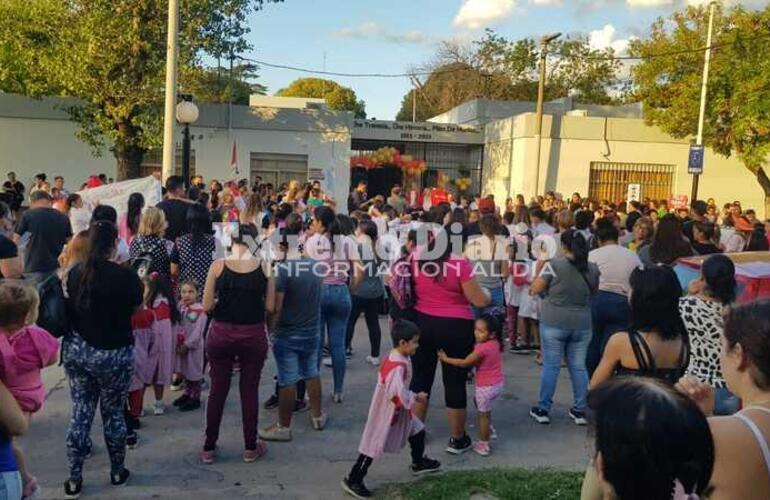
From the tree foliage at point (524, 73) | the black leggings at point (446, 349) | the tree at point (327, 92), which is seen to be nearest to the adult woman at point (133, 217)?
the black leggings at point (446, 349)

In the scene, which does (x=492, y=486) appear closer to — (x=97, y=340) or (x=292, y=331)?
(x=292, y=331)

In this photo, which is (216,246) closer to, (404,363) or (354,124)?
(404,363)

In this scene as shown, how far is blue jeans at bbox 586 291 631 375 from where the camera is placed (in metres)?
5.85

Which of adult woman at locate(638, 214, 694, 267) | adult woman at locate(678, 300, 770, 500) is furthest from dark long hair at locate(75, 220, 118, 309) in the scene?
adult woman at locate(638, 214, 694, 267)

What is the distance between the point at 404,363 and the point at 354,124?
21104mm

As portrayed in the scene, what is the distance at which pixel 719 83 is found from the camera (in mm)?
21391

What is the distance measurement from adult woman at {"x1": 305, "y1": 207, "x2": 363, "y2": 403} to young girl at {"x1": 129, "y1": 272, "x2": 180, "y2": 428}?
4.36ft

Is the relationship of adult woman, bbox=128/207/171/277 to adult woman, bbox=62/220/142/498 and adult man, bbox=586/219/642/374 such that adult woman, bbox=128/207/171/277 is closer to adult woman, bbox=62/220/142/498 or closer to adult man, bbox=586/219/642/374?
adult woman, bbox=62/220/142/498

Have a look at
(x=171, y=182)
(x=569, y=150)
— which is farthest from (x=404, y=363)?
(x=569, y=150)

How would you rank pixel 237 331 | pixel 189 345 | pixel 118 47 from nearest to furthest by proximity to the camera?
pixel 237 331 < pixel 189 345 < pixel 118 47

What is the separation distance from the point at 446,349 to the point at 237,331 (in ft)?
5.18

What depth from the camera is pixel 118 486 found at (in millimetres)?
4730

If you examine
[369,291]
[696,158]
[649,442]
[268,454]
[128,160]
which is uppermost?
[696,158]

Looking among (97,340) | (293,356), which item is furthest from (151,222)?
(97,340)
